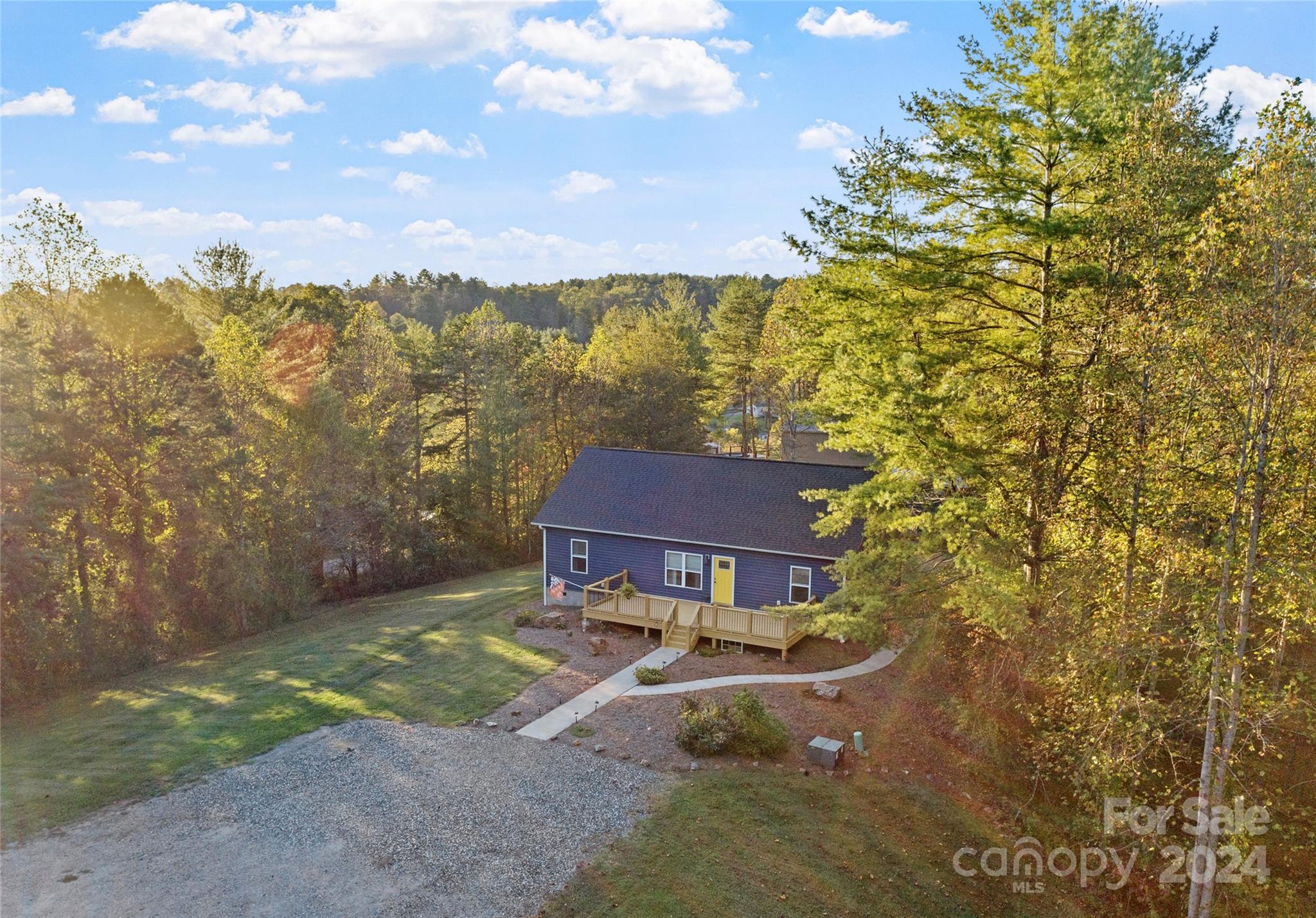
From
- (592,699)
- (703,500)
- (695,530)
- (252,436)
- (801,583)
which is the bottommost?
(592,699)

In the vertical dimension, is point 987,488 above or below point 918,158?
below

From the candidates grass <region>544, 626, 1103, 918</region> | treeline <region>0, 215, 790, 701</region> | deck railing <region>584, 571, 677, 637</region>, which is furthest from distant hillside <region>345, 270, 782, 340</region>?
grass <region>544, 626, 1103, 918</region>

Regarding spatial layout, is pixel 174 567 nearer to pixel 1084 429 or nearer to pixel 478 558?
pixel 478 558

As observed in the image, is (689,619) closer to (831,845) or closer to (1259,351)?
(831,845)

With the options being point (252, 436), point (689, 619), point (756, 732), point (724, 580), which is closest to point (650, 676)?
point (689, 619)

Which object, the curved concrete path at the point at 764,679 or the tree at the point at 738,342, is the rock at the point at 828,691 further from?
the tree at the point at 738,342

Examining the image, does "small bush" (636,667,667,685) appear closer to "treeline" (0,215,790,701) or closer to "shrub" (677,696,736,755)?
"shrub" (677,696,736,755)

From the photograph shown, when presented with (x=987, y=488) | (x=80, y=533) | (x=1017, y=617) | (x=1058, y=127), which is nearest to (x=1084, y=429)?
(x=987, y=488)
